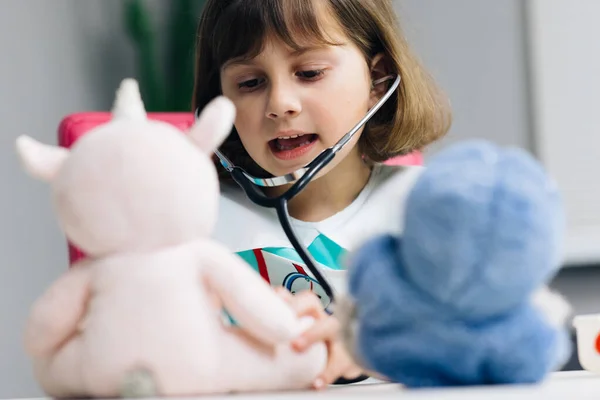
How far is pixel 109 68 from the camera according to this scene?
1.94 metres

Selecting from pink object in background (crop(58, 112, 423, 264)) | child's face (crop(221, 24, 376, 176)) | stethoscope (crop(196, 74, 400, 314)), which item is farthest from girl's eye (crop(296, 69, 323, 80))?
pink object in background (crop(58, 112, 423, 264))

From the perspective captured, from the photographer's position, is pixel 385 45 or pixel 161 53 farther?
pixel 161 53

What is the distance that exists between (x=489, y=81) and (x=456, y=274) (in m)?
1.64

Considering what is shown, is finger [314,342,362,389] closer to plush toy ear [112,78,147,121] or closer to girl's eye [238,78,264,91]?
plush toy ear [112,78,147,121]

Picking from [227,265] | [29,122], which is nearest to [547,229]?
[227,265]

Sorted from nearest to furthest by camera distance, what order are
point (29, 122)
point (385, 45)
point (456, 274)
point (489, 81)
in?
1. point (456, 274)
2. point (385, 45)
3. point (29, 122)
4. point (489, 81)

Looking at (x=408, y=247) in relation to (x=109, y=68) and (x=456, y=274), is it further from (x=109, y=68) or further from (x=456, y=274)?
(x=109, y=68)

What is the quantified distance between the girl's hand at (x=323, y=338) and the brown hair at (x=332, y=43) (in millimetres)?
530

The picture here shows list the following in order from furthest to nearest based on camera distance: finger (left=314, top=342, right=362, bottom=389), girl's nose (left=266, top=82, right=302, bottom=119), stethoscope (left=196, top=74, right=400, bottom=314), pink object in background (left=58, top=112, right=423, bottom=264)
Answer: pink object in background (left=58, top=112, right=423, bottom=264), girl's nose (left=266, top=82, right=302, bottom=119), stethoscope (left=196, top=74, right=400, bottom=314), finger (left=314, top=342, right=362, bottom=389)

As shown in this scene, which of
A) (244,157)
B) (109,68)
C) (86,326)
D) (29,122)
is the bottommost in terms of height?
(86,326)

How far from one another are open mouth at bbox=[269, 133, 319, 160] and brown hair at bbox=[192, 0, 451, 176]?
0.12 m

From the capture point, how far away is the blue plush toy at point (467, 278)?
386 mm

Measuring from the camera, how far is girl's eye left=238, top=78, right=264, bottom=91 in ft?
3.30

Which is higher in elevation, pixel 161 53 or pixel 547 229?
pixel 161 53
